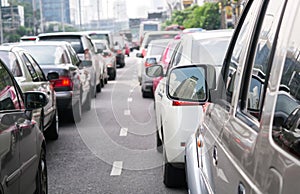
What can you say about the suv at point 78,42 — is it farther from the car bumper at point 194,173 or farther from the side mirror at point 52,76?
the car bumper at point 194,173

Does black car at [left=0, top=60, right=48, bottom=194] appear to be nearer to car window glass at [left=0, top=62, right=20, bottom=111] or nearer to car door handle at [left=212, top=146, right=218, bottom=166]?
car window glass at [left=0, top=62, right=20, bottom=111]

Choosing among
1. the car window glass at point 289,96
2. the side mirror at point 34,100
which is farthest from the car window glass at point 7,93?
the car window glass at point 289,96

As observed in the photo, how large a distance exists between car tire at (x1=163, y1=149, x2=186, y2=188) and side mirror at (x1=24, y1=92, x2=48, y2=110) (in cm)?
145

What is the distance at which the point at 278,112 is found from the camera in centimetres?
232

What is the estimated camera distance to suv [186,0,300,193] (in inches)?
86.7

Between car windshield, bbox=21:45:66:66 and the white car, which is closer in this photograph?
the white car

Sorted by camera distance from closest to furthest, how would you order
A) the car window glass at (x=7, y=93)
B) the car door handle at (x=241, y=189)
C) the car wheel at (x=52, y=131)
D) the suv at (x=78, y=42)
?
the car door handle at (x=241, y=189)
the car window glass at (x=7, y=93)
the car wheel at (x=52, y=131)
the suv at (x=78, y=42)

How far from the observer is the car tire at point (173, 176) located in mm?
6500

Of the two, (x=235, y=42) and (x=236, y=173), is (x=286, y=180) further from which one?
(x=235, y=42)

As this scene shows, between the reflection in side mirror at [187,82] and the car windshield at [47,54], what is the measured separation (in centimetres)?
659

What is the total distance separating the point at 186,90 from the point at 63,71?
6221mm

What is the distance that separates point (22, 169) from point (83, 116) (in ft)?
27.1

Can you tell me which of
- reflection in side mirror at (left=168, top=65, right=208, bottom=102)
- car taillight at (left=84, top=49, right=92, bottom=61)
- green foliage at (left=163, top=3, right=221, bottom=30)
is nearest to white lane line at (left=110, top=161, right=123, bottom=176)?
reflection in side mirror at (left=168, top=65, right=208, bottom=102)

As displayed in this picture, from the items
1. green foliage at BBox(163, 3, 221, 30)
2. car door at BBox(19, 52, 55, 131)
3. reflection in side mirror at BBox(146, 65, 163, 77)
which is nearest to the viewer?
car door at BBox(19, 52, 55, 131)
